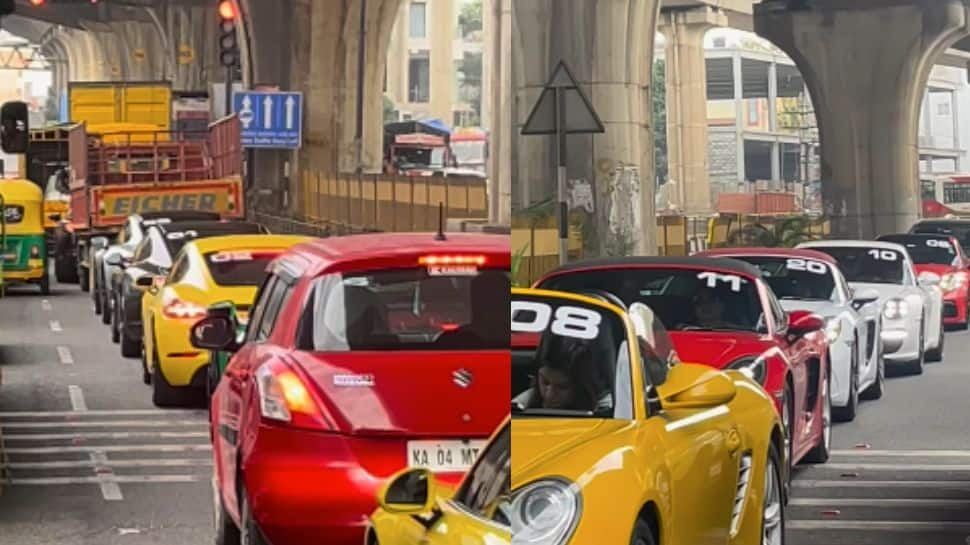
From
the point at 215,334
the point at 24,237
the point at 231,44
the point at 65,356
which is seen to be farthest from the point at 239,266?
the point at 24,237

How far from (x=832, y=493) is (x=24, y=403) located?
5.91 metres

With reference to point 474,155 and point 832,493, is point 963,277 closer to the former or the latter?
point 832,493

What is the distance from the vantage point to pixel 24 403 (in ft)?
26.6

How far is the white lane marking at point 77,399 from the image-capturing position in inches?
297

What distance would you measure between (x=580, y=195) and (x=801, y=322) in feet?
1.30

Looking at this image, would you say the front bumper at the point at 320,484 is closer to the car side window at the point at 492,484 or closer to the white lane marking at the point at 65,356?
the car side window at the point at 492,484

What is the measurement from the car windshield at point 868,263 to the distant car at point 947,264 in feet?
0.08

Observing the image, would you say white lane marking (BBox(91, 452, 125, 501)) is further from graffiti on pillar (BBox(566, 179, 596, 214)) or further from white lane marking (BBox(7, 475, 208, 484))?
graffiti on pillar (BBox(566, 179, 596, 214))

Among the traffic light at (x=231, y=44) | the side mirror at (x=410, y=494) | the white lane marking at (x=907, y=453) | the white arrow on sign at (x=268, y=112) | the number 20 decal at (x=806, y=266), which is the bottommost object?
the side mirror at (x=410, y=494)

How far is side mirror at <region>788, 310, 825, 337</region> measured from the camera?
8.75 ft

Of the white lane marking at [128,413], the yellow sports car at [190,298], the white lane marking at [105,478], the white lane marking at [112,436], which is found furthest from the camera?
the white lane marking at [128,413]

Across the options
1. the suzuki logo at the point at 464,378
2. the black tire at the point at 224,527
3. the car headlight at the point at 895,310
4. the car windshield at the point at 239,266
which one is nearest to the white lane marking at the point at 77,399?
the car windshield at the point at 239,266

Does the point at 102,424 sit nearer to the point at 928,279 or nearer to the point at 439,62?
the point at 439,62

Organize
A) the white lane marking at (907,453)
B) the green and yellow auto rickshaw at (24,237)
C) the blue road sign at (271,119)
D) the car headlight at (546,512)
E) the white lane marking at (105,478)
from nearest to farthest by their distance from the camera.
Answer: the car headlight at (546,512) < the white lane marking at (907,453) < the blue road sign at (271,119) < the white lane marking at (105,478) < the green and yellow auto rickshaw at (24,237)
